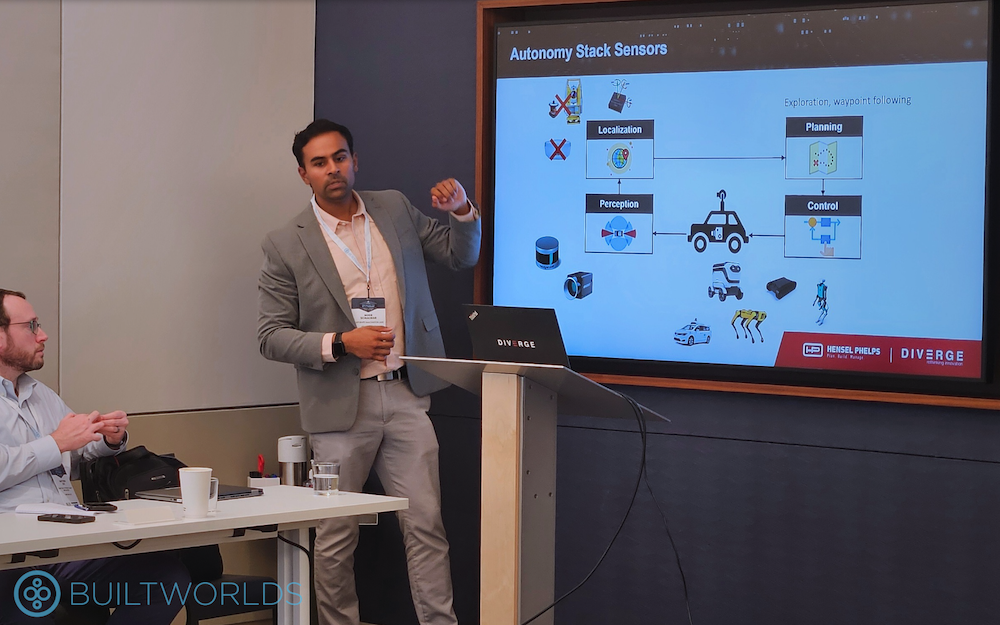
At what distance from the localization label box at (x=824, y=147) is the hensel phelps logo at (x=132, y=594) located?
2291 mm

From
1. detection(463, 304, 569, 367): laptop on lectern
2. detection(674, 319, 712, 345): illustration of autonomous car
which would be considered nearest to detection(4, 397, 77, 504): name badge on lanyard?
detection(463, 304, 569, 367): laptop on lectern

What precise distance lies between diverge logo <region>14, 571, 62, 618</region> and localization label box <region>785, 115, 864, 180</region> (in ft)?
9.01

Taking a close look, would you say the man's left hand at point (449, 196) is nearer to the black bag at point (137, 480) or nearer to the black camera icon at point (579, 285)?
the black camera icon at point (579, 285)

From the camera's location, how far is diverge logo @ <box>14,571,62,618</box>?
96.4 inches

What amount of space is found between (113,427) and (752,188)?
2.35m

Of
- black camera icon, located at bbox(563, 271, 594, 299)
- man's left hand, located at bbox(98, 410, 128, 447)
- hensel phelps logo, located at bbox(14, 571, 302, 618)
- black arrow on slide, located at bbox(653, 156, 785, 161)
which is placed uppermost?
black arrow on slide, located at bbox(653, 156, 785, 161)

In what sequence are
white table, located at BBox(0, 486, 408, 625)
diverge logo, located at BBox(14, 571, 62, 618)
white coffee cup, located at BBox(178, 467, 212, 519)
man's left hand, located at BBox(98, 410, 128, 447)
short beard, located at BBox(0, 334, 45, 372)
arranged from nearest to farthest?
1. white table, located at BBox(0, 486, 408, 625)
2. white coffee cup, located at BBox(178, 467, 212, 519)
3. diverge logo, located at BBox(14, 571, 62, 618)
4. man's left hand, located at BBox(98, 410, 128, 447)
5. short beard, located at BBox(0, 334, 45, 372)

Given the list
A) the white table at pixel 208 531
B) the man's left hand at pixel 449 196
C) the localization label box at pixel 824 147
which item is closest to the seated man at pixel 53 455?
the white table at pixel 208 531

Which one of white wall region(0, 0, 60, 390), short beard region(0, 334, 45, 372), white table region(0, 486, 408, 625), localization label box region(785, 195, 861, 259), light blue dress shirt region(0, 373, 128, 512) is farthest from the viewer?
localization label box region(785, 195, 861, 259)

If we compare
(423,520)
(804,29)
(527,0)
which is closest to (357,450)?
(423,520)

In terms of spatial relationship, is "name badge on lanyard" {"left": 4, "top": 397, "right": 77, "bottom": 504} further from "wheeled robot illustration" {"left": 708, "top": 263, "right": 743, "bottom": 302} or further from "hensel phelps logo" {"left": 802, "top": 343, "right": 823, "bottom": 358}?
"hensel phelps logo" {"left": 802, "top": 343, "right": 823, "bottom": 358}

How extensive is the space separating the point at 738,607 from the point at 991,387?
1207 millimetres

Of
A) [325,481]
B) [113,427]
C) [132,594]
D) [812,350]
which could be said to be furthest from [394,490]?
[812,350]

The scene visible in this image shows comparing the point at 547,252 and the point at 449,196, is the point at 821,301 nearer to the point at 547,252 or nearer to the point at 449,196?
the point at 547,252
